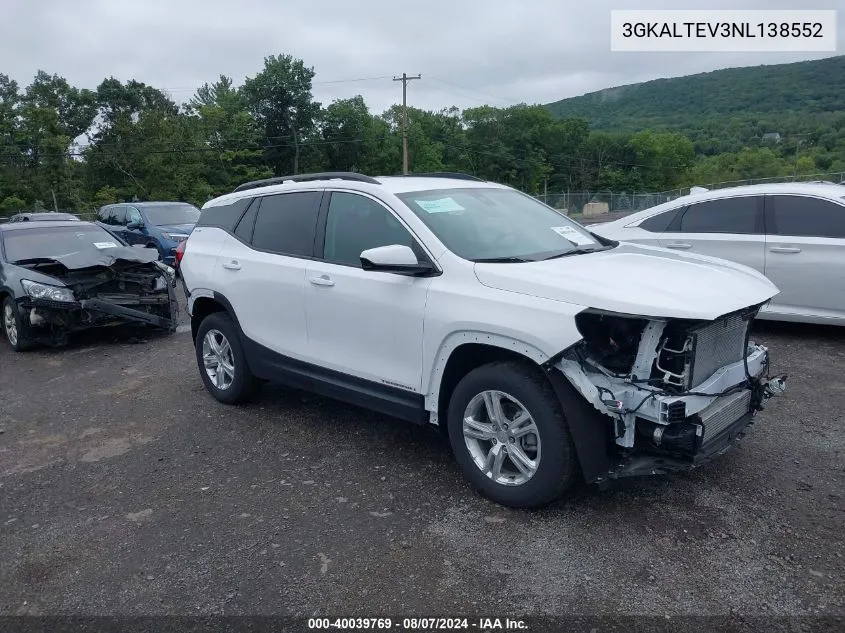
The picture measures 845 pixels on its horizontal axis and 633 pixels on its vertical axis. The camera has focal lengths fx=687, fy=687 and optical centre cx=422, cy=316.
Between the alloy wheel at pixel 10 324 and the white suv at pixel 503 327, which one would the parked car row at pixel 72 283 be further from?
the white suv at pixel 503 327

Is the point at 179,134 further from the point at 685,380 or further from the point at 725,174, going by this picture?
the point at 685,380

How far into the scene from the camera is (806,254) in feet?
22.5

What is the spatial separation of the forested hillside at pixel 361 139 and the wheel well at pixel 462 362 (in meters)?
45.4

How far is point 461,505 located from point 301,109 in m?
67.8

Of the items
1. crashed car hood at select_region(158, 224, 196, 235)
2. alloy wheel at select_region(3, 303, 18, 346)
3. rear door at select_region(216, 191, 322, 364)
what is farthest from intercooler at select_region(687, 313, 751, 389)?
crashed car hood at select_region(158, 224, 196, 235)

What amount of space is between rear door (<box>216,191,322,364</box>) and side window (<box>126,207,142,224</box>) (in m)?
11.3

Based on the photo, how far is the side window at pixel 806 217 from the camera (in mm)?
6816

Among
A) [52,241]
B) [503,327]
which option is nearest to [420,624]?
[503,327]

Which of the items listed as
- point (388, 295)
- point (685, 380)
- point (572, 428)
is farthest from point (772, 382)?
point (388, 295)

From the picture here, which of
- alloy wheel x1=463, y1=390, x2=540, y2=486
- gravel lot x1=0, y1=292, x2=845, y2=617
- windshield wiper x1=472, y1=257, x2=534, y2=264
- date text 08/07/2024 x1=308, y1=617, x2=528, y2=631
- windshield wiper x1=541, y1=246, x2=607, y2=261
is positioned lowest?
date text 08/07/2024 x1=308, y1=617, x2=528, y2=631

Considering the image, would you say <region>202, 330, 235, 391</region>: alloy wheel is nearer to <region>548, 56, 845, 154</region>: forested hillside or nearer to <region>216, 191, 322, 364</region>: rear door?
<region>216, 191, 322, 364</region>: rear door

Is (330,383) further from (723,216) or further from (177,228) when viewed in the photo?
(177,228)

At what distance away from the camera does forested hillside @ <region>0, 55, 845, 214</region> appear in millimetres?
46469

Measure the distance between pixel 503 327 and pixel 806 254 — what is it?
15.7 feet
